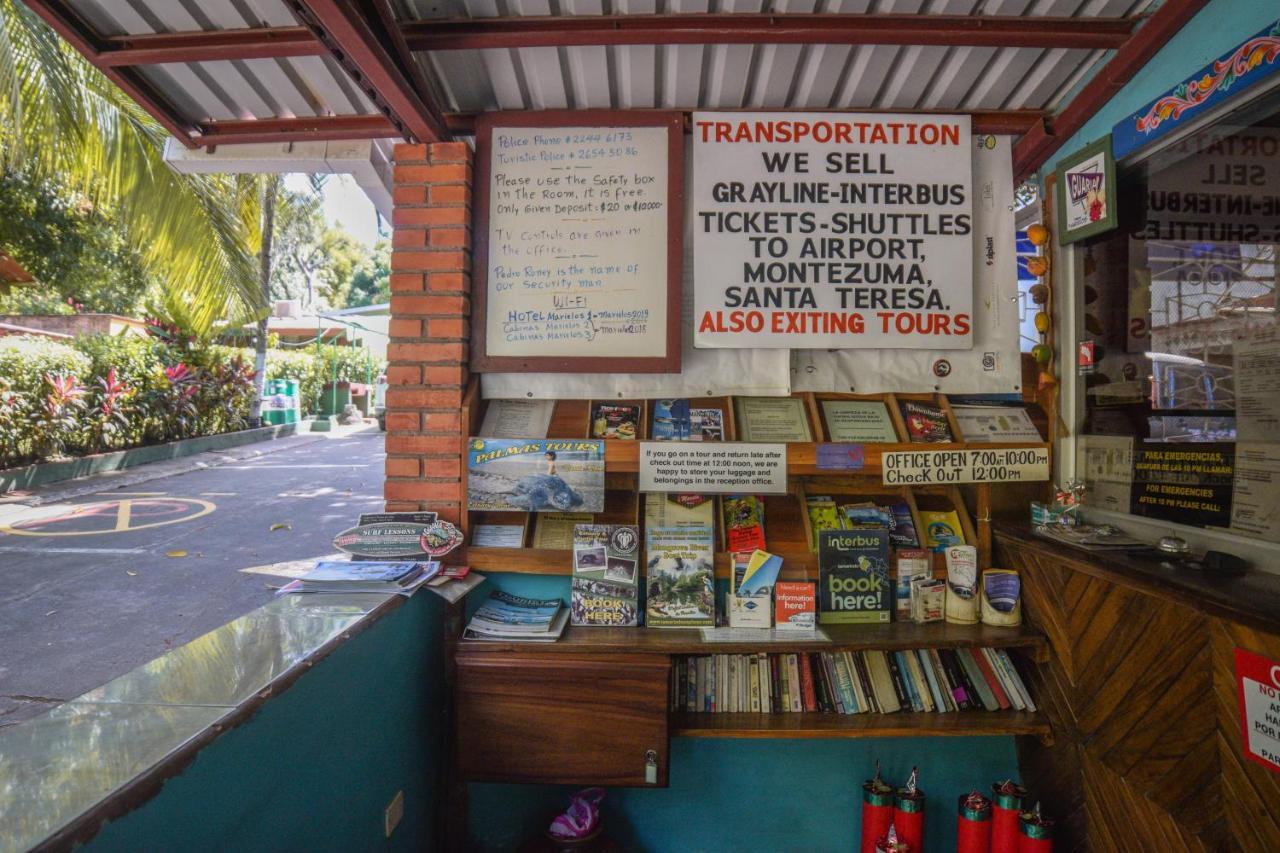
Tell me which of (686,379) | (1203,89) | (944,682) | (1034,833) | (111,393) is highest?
(1203,89)

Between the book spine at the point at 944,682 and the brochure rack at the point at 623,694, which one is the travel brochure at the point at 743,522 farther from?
the book spine at the point at 944,682

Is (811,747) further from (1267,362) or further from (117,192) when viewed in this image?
(117,192)

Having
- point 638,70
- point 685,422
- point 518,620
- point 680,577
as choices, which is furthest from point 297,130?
point 680,577

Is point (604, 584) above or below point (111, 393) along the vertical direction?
below

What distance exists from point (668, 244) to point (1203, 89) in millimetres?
1774

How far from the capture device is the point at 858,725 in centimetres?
250

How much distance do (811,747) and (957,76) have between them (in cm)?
266

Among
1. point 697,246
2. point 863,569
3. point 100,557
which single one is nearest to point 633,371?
point 697,246

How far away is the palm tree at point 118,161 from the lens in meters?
5.71

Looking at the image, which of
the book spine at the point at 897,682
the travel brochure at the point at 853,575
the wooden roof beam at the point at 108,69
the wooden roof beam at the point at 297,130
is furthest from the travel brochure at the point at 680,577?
the wooden roof beam at the point at 108,69

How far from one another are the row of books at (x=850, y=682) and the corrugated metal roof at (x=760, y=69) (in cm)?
217

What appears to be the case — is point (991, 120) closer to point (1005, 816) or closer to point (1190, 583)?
point (1190, 583)

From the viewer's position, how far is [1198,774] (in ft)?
6.20

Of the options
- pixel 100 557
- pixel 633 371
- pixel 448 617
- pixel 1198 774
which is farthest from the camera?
pixel 100 557
